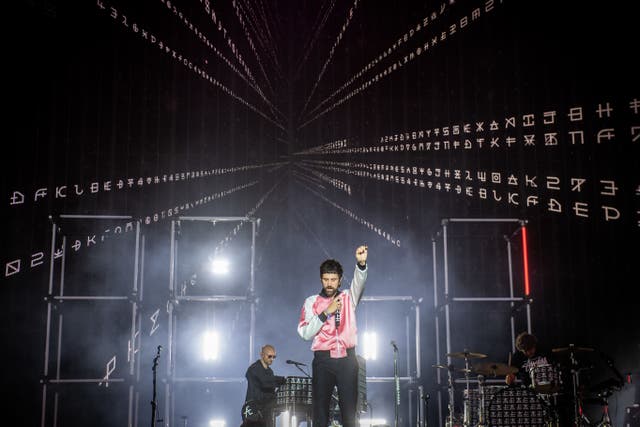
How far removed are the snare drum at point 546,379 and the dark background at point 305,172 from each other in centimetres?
95

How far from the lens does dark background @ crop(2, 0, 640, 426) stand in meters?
7.68

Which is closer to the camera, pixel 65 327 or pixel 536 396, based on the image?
pixel 536 396

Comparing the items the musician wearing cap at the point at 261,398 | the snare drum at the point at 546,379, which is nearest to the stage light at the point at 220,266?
the musician wearing cap at the point at 261,398

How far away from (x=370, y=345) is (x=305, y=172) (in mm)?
2558

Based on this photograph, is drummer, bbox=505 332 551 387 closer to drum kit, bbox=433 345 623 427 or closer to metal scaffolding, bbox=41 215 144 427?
drum kit, bbox=433 345 623 427

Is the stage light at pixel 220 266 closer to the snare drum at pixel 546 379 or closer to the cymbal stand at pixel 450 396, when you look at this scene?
the cymbal stand at pixel 450 396

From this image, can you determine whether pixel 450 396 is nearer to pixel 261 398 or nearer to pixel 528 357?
pixel 528 357

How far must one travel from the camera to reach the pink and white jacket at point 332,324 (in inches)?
162

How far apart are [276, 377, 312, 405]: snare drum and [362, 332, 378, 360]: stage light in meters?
1.45

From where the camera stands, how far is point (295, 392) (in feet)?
22.0

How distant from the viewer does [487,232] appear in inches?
303

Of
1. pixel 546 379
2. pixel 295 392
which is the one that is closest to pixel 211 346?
pixel 295 392

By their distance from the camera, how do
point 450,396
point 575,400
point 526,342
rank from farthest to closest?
1. point 450,396
2. point 526,342
3. point 575,400

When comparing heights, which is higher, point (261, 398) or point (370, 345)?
point (370, 345)
